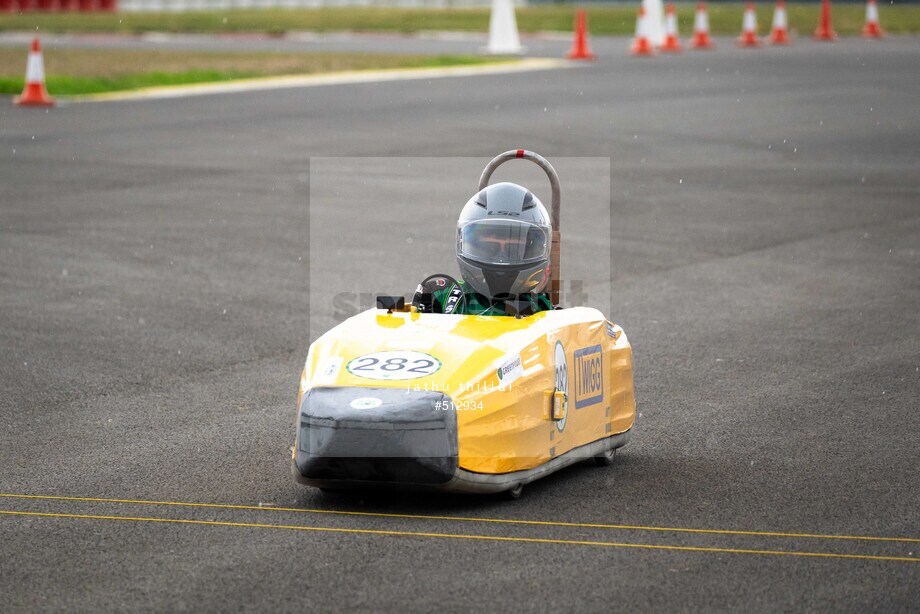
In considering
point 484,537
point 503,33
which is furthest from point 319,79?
point 484,537

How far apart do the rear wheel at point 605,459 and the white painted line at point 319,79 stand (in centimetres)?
1860

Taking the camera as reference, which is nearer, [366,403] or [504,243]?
[366,403]

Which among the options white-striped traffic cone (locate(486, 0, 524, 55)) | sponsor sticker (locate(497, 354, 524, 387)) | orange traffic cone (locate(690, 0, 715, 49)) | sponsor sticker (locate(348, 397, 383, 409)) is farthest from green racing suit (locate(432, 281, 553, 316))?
orange traffic cone (locate(690, 0, 715, 49))

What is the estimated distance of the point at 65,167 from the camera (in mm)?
17203

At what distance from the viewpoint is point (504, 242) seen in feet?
22.5

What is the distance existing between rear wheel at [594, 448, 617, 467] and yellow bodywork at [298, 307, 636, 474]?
0.31ft

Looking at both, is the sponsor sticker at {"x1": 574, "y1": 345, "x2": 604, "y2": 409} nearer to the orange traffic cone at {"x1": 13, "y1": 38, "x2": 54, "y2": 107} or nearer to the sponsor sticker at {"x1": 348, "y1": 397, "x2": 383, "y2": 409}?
the sponsor sticker at {"x1": 348, "y1": 397, "x2": 383, "y2": 409}

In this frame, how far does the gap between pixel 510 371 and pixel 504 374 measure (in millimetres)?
43

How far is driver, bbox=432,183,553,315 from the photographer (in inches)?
270

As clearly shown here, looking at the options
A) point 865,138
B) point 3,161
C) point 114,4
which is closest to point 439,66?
point 865,138

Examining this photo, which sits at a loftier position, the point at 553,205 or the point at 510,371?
the point at 553,205

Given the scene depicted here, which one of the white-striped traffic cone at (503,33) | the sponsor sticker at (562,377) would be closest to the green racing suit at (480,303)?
the sponsor sticker at (562,377)

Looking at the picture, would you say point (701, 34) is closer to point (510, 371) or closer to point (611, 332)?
point (611, 332)

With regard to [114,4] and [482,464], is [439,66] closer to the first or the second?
[482,464]
